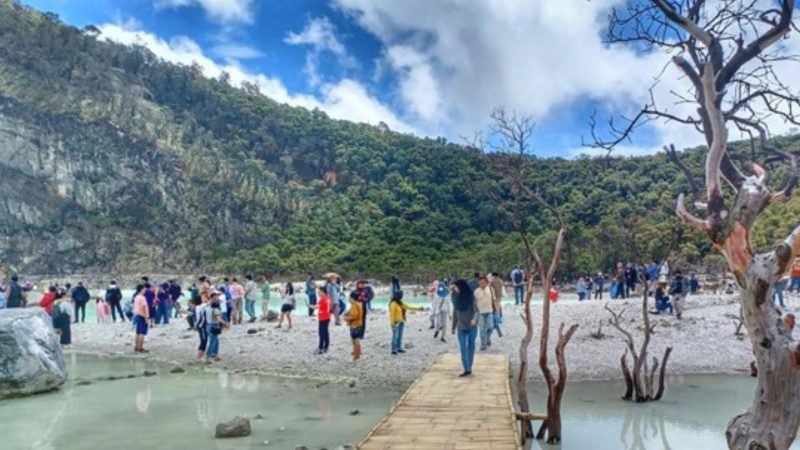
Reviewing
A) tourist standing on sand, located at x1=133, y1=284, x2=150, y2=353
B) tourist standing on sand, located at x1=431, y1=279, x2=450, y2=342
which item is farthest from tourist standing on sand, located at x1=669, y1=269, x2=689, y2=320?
tourist standing on sand, located at x1=133, y1=284, x2=150, y2=353

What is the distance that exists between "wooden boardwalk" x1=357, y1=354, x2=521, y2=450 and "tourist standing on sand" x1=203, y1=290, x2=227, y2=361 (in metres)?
7.12

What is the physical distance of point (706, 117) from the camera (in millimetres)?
6566

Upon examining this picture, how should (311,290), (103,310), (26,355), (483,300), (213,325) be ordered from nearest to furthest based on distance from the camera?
(26,355), (483,300), (213,325), (311,290), (103,310)

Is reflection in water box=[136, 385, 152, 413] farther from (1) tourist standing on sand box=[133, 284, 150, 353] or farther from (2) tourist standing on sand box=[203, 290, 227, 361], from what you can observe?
(1) tourist standing on sand box=[133, 284, 150, 353]

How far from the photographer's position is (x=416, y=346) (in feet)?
64.4

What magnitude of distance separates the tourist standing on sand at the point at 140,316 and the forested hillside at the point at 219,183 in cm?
3436

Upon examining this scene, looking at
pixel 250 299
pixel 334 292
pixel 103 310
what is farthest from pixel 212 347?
pixel 103 310

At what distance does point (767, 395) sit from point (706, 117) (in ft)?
8.38

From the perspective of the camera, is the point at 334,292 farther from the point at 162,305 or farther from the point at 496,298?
the point at 162,305

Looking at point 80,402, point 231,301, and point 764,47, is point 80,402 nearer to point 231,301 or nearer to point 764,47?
point 231,301

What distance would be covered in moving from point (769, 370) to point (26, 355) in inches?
585

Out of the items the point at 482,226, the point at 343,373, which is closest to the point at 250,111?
the point at 482,226

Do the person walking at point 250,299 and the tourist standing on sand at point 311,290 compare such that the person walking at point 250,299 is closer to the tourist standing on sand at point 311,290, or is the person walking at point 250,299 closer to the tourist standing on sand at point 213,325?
the tourist standing on sand at point 311,290

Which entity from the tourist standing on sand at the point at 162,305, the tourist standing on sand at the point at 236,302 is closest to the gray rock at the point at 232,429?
the tourist standing on sand at the point at 236,302
